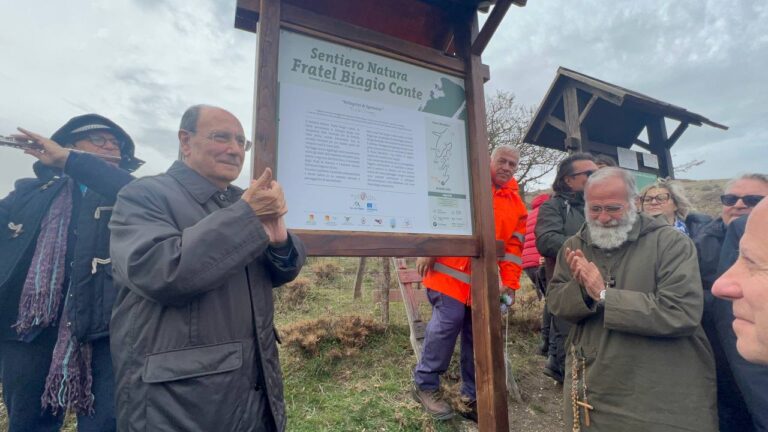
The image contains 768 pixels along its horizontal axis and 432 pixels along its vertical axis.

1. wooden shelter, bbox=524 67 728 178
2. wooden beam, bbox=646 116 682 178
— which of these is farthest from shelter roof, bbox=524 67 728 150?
wooden beam, bbox=646 116 682 178

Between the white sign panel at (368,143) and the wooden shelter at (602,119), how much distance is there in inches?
146

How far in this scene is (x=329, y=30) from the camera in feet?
5.94

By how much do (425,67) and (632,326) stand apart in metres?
1.76

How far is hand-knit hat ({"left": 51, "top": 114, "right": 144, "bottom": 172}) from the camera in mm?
2135

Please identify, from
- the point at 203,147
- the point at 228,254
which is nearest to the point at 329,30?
the point at 203,147

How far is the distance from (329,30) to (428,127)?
2.41ft

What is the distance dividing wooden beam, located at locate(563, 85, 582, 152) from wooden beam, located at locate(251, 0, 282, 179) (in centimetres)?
462

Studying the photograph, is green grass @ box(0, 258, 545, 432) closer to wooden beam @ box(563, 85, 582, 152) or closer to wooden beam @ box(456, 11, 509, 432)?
wooden beam @ box(456, 11, 509, 432)

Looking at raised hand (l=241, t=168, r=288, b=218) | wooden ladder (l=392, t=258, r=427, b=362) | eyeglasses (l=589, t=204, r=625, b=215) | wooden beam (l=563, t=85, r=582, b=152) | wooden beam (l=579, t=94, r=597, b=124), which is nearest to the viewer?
raised hand (l=241, t=168, r=288, b=218)

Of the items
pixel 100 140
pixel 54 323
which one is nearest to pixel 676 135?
pixel 100 140

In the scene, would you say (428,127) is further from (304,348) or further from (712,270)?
(304,348)

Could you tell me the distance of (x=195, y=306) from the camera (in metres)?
1.31

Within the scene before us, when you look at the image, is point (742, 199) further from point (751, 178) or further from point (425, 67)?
point (425, 67)

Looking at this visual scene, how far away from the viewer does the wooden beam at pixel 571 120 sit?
4.97m
